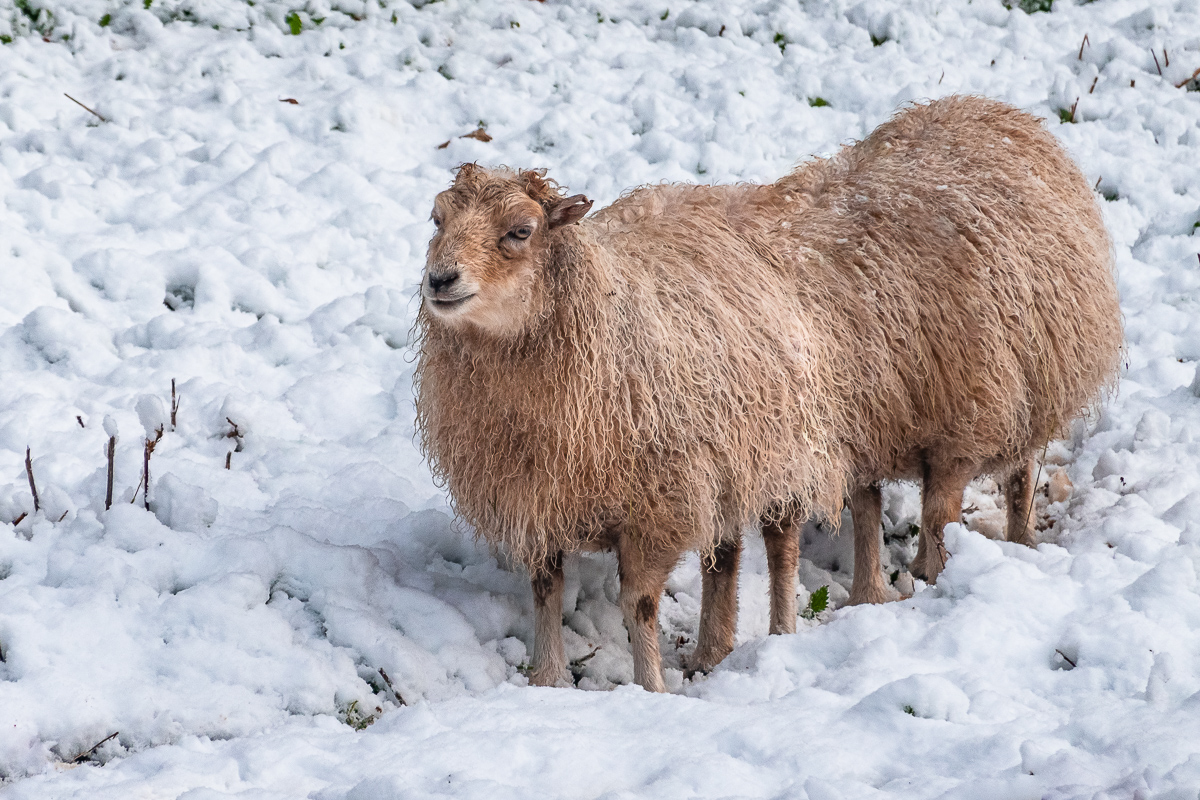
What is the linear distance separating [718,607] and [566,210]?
1.86 metres

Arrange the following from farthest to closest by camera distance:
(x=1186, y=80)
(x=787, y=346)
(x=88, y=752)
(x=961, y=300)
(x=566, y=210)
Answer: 1. (x=1186, y=80)
2. (x=961, y=300)
3. (x=787, y=346)
4. (x=566, y=210)
5. (x=88, y=752)

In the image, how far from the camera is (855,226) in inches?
197

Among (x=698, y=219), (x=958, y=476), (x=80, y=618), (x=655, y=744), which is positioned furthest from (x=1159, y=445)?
(x=80, y=618)

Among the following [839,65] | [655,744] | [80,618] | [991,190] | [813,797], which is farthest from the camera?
[839,65]

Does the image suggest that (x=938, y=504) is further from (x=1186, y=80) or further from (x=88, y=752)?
(x=1186, y=80)

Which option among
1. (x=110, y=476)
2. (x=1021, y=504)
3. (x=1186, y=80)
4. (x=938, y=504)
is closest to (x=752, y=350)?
(x=938, y=504)

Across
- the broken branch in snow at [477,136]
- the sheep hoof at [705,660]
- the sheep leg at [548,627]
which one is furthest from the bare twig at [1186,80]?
the sheep leg at [548,627]

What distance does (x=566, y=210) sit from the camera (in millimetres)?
3990

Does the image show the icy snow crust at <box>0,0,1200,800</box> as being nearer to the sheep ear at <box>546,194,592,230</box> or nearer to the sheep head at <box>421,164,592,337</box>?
the sheep head at <box>421,164,592,337</box>

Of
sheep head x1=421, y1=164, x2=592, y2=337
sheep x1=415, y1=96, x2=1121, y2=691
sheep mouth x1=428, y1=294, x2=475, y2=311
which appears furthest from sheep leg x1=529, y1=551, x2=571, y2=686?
sheep mouth x1=428, y1=294, x2=475, y2=311

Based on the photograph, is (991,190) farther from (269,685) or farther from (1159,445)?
(269,685)

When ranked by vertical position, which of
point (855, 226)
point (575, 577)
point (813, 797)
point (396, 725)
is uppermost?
point (855, 226)

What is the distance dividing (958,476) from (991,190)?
4.31ft

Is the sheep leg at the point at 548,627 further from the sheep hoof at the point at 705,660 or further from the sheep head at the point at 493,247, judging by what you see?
the sheep head at the point at 493,247
